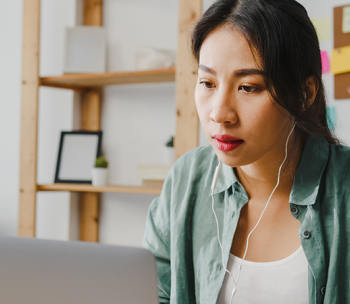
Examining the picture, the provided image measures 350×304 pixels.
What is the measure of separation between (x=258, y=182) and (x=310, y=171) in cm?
13

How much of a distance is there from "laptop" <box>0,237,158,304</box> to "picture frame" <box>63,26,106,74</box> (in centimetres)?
177

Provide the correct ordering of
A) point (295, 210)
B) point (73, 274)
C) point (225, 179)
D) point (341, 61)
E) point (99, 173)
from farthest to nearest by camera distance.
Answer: point (99, 173), point (341, 61), point (225, 179), point (295, 210), point (73, 274)

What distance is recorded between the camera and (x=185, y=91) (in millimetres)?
1812

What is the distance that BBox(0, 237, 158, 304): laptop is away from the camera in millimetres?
530

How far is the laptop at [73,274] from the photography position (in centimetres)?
53

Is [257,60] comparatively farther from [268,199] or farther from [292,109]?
[268,199]

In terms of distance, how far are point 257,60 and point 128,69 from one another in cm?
Answer: 152

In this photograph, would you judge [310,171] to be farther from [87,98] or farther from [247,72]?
[87,98]

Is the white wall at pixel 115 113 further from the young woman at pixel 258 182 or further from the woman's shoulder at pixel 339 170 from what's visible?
the woman's shoulder at pixel 339 170

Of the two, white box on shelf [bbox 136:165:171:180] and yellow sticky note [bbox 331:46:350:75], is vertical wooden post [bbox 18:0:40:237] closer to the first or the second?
white box on shelf [bbox 136:165:171:180]

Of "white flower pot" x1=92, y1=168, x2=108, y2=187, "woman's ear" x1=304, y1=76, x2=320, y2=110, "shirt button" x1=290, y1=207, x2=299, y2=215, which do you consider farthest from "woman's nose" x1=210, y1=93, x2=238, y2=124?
"white flower pot" x1=92, y1=168, x2=108, y2=187

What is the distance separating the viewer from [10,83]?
259 centimetres

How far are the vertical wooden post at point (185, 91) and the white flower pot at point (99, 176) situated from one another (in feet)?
1.61

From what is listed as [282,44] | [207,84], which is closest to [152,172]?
[207,84]
